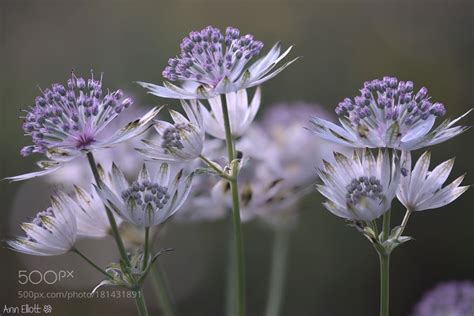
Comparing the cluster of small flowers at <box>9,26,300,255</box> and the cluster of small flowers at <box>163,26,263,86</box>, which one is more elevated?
the cluster of small flowers at <box>163,26,263,86</box>

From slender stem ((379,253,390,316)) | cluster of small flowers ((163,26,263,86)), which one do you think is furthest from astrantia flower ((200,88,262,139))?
slender stem ((379,253,390,316))

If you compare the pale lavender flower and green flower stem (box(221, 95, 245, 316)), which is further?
the pale lavender flower

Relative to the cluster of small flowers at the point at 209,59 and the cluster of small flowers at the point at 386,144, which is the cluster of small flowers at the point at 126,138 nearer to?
the cluster of small flowers at the point at 209,59

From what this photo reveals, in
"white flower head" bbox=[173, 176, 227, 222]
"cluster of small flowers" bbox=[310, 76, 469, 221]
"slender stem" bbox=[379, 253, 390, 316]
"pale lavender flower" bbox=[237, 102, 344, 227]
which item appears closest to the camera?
"slender stem" bbox=[379, 253, 390, 316]

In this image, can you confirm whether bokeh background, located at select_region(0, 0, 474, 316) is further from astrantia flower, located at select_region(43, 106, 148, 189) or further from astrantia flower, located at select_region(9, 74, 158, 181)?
astrantia flower, located at select_region(9, 74, 158, 181)

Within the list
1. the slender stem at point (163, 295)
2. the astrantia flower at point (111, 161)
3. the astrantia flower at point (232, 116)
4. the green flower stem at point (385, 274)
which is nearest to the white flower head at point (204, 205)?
the astrantia flower at point (111, 161)

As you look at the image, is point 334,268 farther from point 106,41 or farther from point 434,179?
point 434,179
